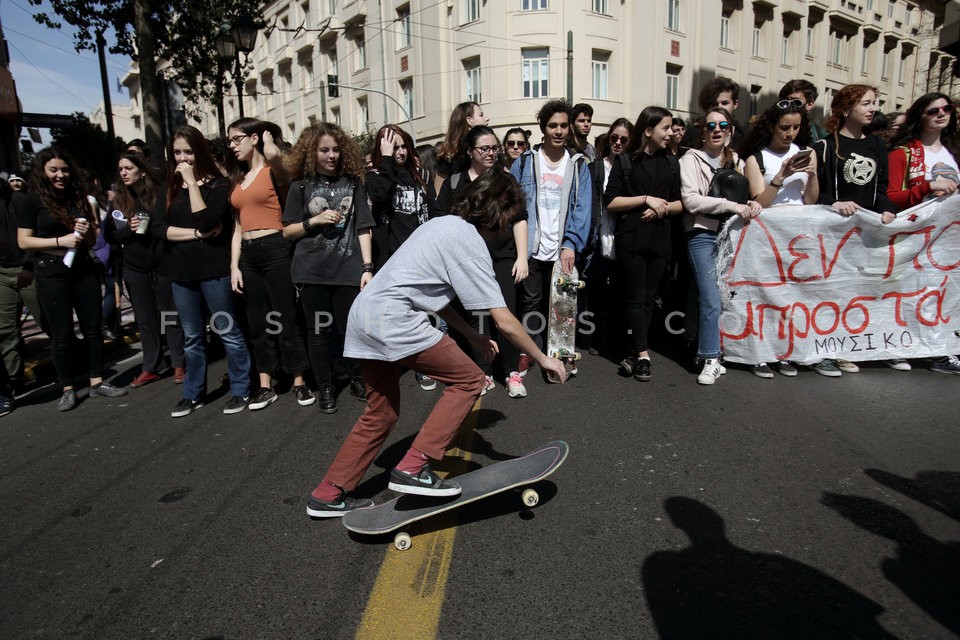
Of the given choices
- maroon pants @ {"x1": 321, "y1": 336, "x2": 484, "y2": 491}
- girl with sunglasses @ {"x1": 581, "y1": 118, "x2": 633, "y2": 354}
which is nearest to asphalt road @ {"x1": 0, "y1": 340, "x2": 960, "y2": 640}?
maroon pants @ {"x1": 321, "y1": 336, "x2": 484, "y2": 491}

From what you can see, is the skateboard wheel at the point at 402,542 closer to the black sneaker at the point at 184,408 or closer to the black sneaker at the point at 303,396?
the black sneaker at the point at 303,396

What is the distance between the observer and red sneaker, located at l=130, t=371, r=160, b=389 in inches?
218

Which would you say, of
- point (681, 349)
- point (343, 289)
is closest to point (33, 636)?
point (343, 289)

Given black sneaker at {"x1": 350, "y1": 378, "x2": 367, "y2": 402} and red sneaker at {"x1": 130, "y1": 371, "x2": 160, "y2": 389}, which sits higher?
black sneaker at {"x1": 350, "y1": 378, "x2": 367, "y2": 402}

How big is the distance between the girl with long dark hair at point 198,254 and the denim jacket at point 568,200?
250 centimetres

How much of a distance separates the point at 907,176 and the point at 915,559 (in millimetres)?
4118

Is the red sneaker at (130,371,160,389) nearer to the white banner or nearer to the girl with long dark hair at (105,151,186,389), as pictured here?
the girl with long dark hair at (105,151,186,389)

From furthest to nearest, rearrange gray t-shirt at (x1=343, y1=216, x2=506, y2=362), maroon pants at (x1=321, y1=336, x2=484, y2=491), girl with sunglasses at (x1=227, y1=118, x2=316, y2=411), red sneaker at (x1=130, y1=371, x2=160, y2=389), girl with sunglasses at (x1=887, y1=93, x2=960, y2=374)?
1. red sneaker at (x1=130, y1=371, x2=160, y2=389)
2. girl with sunglasses at (x1=887, y1=93, x2=960, y2=374)
3. girl with sunglasses at (x1=227, y1=118, x2=316, y2=411)
4. maroon pants at (x1=321, y1=336, x2=484, y2=491)
5. gray t-shirt at (x1=343, y1=216, x2=506, y2=362)

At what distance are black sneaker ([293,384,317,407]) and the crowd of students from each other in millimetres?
19

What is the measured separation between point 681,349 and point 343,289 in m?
3.54

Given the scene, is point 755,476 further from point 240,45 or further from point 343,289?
point 240,45

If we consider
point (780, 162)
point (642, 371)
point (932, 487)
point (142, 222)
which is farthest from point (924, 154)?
point (142, 222)

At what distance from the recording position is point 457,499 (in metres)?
2.81

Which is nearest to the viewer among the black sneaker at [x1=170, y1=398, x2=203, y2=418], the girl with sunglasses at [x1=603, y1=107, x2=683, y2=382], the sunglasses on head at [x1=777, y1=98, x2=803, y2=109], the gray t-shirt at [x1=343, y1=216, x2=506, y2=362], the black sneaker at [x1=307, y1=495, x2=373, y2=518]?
the gray t-shirt at [x1=343, y1=216, x2=506, y2=362]
